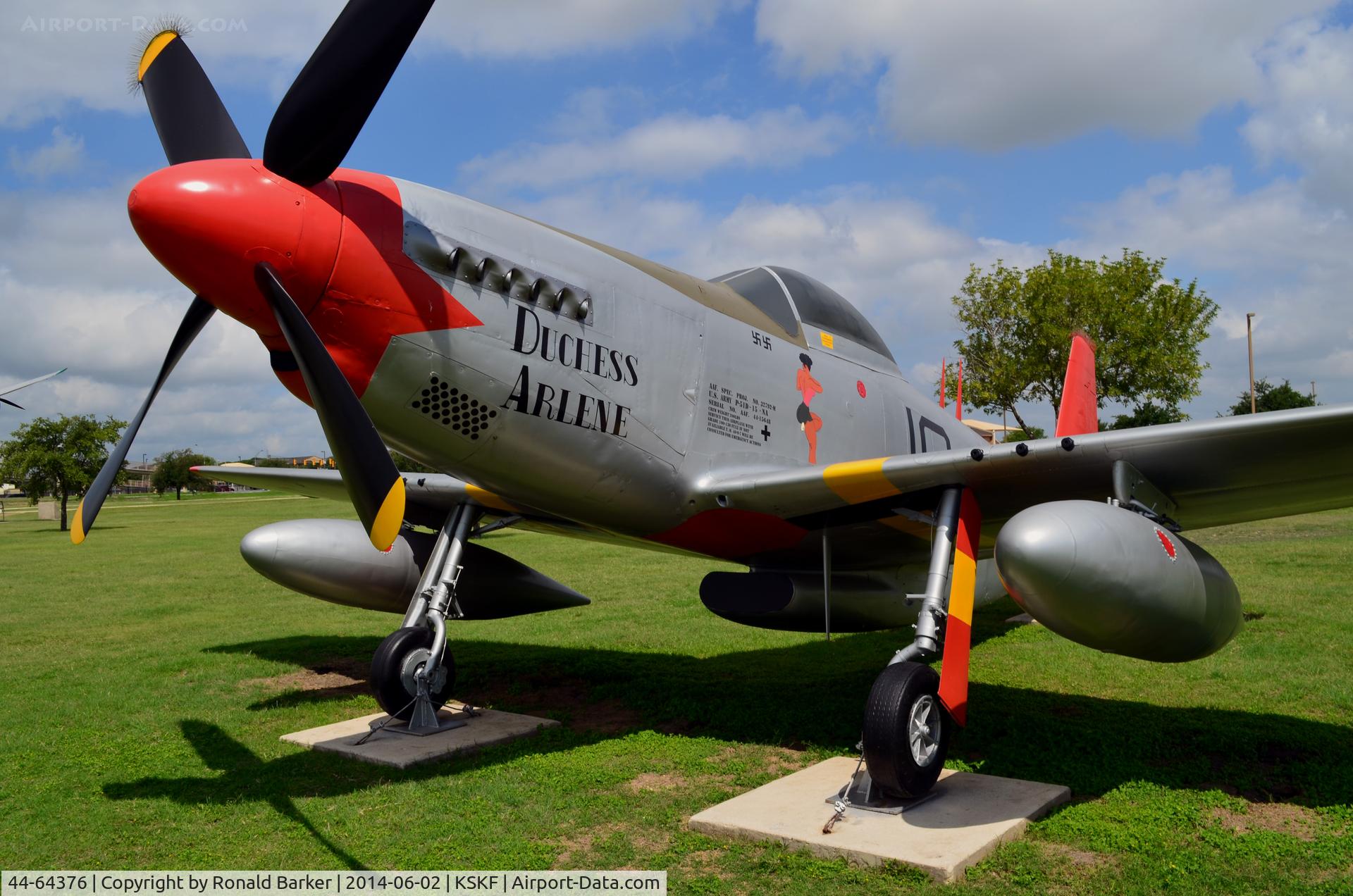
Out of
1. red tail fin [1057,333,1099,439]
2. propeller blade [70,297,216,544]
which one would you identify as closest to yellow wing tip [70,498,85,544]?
propeller blade [70,297,216,544]

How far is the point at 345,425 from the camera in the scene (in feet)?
13.0

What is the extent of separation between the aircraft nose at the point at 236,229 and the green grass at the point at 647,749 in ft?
8.08

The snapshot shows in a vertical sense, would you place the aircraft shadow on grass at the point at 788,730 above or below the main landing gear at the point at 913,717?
below

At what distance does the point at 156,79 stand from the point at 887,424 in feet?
17.2

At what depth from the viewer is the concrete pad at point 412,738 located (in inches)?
209

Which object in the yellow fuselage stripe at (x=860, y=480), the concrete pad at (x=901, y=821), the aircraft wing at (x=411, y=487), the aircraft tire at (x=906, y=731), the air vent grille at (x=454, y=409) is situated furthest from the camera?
the aircraft wing at (x=411, y=487)

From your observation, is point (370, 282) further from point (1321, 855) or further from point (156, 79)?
point (1321, 855)

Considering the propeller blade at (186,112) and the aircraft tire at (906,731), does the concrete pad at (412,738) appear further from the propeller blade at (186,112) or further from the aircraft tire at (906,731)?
the propeller blade at (186,112)

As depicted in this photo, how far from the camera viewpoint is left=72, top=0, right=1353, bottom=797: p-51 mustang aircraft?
3.97 m

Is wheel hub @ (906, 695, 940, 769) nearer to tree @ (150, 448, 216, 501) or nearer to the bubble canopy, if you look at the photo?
the bubble canopy

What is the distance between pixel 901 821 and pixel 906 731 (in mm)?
396

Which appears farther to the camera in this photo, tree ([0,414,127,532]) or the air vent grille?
tree ([0,414,127,532])

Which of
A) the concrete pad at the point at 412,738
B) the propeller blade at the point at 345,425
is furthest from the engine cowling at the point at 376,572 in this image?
the propeller blade at the point at 345,425

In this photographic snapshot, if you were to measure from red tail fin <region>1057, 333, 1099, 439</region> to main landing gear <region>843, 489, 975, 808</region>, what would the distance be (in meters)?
4.04
